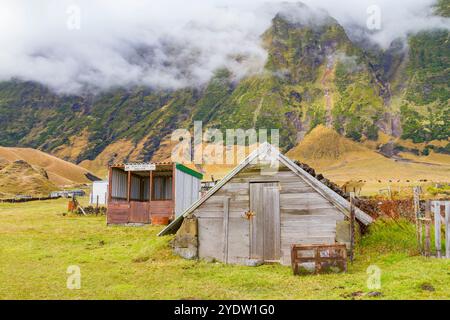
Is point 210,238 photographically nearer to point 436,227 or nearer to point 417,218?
point 417,218

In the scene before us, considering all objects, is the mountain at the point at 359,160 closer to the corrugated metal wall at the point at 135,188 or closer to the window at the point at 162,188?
the window at the point at 162,188

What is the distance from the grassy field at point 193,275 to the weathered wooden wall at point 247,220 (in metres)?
0.74

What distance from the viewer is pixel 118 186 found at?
30.2m

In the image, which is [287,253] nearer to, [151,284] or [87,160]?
[151,284]

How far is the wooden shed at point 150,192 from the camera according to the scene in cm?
2853

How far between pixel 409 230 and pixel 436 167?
290 ft

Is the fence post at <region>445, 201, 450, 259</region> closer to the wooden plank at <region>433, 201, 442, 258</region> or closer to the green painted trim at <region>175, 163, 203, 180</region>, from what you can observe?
the wooden plank at <region>433, 201, 442, 258</region>

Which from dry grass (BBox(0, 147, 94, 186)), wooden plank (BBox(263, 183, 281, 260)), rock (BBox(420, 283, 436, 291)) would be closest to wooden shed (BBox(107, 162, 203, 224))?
wooden plank (BBox(263, 183, 281, 260))

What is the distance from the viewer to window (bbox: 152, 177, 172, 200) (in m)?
32.8

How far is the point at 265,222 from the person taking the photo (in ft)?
48.9

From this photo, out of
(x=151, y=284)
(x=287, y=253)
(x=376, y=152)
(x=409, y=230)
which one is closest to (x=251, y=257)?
(x=287, y=253)

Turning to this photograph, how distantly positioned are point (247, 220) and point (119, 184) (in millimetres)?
17384

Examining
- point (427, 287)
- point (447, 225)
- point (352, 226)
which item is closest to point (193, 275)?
point (352, 226)

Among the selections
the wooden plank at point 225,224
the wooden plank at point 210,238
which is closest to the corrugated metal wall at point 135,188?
the wooden plank at point 210,238
